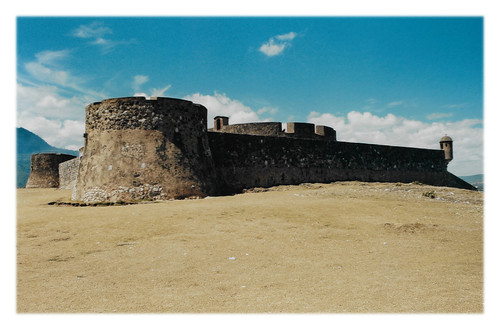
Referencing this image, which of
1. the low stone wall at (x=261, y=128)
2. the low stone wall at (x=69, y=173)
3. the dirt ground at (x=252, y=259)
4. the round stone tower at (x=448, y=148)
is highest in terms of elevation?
the low stone wall at (x=261, y=128)

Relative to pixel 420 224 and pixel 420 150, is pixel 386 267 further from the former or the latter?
pixel 420 150

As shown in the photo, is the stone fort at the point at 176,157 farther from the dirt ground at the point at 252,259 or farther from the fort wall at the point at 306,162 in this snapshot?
the dirt ground at the point at 252,259

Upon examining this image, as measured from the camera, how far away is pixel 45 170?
31.2m

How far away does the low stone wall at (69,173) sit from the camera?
946 inches

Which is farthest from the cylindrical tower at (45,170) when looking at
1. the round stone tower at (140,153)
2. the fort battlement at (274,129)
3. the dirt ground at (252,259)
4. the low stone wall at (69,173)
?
the dirt ground at (252,259)

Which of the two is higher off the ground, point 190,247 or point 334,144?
point 334,144

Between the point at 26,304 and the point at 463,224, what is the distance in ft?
28.2

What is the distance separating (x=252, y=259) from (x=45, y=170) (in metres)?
31.5

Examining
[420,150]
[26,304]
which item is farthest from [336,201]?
[420,150]

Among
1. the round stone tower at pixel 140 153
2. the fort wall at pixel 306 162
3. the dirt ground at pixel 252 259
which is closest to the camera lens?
the dirt ground at pixel 252 259

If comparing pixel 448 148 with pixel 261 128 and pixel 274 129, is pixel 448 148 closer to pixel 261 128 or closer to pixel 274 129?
pixel 274 129

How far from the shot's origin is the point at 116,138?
41.7ft

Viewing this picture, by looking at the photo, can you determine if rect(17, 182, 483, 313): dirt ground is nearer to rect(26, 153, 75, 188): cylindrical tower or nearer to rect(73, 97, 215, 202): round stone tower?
rect(73, 97, 215, 202): round stone tower

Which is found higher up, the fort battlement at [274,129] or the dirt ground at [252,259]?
the fort battlement at [274,129]
